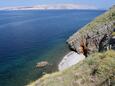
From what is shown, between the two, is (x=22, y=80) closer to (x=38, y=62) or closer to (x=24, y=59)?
(x=38, y=62)

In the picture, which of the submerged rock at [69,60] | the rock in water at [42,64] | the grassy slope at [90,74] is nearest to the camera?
the grassy slope at [90,74]

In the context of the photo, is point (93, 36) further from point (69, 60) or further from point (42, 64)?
point (69, 60)

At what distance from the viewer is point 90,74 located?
1209 cm

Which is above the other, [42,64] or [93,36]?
[93,36]

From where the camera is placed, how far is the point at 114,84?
1041 cm

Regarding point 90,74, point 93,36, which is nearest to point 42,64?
point 93,36

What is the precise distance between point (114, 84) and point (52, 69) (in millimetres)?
43123

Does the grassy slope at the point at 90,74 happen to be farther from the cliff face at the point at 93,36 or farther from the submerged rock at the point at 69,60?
the submerged rock at the point at 69,60

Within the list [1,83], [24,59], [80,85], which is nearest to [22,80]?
[1,83]

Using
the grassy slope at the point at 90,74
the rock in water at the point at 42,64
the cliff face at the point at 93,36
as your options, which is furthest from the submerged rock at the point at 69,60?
the grassy slope at the point at 90,74

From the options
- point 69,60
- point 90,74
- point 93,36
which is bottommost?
point 69,60

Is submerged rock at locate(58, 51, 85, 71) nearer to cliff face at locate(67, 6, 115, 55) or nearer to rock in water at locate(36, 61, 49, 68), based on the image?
rock in water at locate(36, 61, 49, 68)

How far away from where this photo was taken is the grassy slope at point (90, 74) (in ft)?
37.2

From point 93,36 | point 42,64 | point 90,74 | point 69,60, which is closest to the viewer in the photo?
point 90,74
